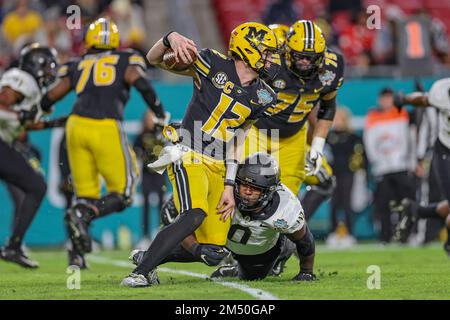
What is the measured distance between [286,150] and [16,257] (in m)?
2.68

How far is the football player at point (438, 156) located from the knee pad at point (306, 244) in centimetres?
252

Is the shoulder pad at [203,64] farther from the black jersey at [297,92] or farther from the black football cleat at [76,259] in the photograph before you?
the black football cleat at [76,259]

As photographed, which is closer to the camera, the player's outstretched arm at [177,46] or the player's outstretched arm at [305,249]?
the player's outstretched arm at [177,46]

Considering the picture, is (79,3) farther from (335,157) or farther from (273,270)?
(273,270)

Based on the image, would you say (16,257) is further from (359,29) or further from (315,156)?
(359,29)

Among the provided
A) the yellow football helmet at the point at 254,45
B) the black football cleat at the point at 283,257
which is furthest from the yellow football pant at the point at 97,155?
the yellow football helmet at the point at 254,45

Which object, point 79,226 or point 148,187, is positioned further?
point 148,187

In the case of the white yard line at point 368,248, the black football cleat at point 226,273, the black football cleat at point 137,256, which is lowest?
the white yard line at point 368,248

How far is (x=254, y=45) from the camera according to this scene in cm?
728

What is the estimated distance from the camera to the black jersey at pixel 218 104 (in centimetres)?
734

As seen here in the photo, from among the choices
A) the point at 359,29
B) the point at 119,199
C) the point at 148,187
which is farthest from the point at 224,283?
the point at 359,29

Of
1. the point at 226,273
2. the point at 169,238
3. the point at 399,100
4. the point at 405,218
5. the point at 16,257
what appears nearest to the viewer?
the point at 169,238

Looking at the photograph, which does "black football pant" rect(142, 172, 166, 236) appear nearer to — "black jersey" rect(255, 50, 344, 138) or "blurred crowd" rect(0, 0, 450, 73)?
"blurred crowd" rect(0, 0, 450, 73)

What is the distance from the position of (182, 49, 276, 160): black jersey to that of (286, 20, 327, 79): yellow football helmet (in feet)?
3.59
